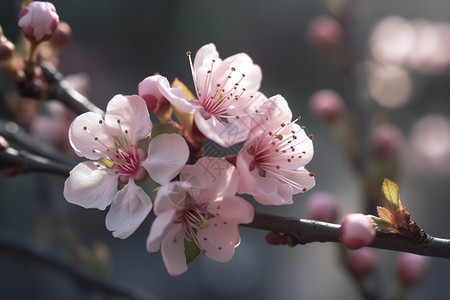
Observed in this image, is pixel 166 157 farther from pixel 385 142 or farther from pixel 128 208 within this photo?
pixel 385 142

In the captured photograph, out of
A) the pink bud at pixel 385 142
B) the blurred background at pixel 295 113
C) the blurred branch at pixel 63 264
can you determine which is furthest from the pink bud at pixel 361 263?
the blurred branch at pixel 63 264

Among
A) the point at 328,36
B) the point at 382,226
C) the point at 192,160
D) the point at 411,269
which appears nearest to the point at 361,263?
the point at 411,269

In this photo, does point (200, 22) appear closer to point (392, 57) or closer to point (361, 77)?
point (392, 57)

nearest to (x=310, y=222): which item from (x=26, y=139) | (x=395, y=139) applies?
(x=26, y=139)

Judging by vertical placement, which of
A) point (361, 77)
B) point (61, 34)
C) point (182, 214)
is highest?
point (61, 34)

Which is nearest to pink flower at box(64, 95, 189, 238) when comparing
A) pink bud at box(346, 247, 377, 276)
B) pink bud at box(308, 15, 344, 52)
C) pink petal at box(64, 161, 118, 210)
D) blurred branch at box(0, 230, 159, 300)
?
pink petal at box(64, 161, 118, 210)
